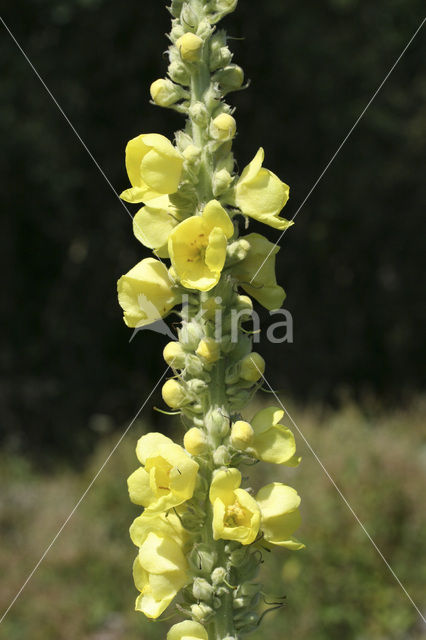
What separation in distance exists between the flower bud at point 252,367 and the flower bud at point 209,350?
0.08 metres

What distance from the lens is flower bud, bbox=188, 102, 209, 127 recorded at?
1.89m

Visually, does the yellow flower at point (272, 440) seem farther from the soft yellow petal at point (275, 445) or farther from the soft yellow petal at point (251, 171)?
the soft yellow petal at point (251, 171)

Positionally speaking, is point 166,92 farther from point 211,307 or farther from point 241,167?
point 241,167

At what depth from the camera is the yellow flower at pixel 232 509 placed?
169cm

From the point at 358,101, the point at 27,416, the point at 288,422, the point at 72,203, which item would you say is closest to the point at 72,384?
the point at 27,416

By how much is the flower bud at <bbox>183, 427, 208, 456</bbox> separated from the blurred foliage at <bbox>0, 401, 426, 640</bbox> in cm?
531

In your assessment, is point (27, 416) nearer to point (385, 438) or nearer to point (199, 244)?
point (385, 438)

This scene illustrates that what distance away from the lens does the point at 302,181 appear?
558 inches

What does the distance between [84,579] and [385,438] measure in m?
3.90

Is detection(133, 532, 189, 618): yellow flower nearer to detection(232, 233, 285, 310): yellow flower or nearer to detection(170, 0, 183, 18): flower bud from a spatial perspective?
detection(232, 233, 285, 310): yellow flower

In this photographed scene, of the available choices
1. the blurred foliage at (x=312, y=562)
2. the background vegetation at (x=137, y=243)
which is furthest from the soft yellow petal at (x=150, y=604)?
→ the background vegetation at (x=137, y=243)

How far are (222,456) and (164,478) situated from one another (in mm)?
163

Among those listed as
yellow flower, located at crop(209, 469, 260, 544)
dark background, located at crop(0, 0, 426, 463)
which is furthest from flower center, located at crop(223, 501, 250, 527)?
dark background, located at crop(0, 0, 426, 463)

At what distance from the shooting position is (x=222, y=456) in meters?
1.79
